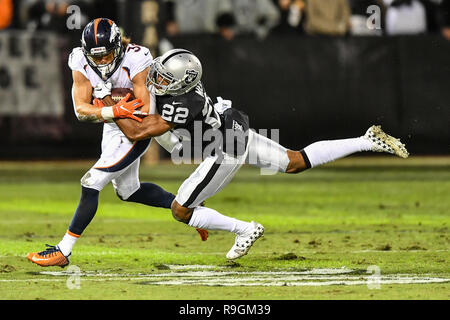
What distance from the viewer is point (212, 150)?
7.84m

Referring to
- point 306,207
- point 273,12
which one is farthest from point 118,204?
point 273,12

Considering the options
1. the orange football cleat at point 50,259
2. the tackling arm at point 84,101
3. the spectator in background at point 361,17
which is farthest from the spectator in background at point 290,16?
the orange football cleat at point 50,259

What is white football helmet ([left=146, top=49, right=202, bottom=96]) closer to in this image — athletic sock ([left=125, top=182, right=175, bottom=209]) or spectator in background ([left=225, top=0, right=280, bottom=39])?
athletic sock ([left=125, top=182, right=175, bottom=209])

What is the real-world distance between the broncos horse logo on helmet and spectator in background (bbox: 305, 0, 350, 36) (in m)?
9.29

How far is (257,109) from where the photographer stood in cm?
1633

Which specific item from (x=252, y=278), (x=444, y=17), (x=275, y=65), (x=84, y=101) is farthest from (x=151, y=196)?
(x=444, y=17)

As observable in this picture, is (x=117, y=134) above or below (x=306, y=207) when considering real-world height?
above

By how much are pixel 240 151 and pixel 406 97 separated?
29.4ft

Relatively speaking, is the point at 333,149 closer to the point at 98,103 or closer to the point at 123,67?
the point at 123,67

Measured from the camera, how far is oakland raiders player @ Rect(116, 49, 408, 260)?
24.6 feet

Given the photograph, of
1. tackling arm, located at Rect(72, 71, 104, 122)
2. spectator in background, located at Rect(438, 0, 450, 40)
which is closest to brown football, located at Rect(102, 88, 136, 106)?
tackling arm, located at Rect(72, 71, 104, 122)

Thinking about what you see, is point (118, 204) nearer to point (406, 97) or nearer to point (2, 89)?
point (2, 89)

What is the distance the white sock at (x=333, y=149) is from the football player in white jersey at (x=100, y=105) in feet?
4.37

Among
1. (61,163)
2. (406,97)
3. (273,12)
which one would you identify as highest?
(273,12)
